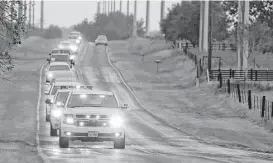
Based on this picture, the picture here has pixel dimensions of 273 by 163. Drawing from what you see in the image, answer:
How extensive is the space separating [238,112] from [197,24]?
5218 centimetres

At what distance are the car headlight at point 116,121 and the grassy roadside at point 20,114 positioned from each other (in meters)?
→ 2.48

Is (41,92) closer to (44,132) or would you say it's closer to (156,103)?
(156,103)

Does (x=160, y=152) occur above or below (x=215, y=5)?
below

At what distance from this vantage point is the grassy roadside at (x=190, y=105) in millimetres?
32656

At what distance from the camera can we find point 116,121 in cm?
2297

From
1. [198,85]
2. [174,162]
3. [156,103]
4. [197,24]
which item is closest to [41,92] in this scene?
[156,103]

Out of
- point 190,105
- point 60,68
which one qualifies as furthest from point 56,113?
point 60,68

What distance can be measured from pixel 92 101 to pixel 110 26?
495 feet

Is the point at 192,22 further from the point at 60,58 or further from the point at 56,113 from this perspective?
the point at 56,113

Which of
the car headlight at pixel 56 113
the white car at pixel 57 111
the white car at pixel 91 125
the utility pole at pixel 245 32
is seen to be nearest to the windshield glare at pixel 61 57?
the utility pole at pixel 245 32

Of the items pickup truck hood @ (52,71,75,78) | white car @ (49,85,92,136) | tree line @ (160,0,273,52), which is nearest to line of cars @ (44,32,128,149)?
white car @ (49,85,92,136)

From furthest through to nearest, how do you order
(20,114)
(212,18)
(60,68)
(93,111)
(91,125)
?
1. (212,18)
2. (60,68)
3. (20,114)
4. (93,111)
5. (91,125)

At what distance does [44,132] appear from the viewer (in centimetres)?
3044

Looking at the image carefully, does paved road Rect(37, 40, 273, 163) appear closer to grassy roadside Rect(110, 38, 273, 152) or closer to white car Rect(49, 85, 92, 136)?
white car Rect(49, 85, 92, 136)
